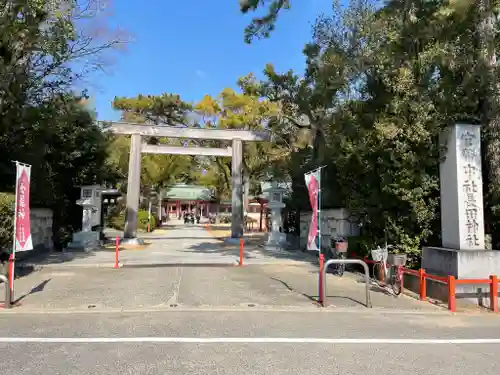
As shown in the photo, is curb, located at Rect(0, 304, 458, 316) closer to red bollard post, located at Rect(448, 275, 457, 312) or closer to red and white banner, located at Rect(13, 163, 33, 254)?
red bollard post, located at Rect(448, 275, 457, 312)

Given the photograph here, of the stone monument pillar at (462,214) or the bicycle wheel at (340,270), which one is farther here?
the bicycle wheel at (340,270)

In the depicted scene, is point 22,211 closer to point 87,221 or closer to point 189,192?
point 87,221

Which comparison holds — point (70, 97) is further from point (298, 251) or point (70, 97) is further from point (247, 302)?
point (298, 251)

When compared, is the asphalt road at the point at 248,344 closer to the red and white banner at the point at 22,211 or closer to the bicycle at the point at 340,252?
the red and white banner at the point at 22,211

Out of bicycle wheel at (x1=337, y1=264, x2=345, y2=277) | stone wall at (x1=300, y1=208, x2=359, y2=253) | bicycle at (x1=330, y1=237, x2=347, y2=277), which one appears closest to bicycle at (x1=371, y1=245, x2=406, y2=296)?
bicycle at (x1=330, y1=237, x2=347, y2=277)

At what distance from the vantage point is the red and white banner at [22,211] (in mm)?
8484

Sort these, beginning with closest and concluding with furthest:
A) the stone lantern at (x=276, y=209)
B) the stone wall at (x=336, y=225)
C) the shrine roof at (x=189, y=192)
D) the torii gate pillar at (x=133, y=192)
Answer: the stone wall at (x=336, y=225) → the stone lantern at (x=276, y=209) → the torii gate pillar at (x=133, y=192) → the shrine roof at (x=189, y=192)

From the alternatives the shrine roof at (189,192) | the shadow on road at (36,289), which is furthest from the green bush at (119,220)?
the shadow on road at (36,289)

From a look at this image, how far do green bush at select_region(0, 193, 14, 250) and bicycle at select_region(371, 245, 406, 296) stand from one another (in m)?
8.64

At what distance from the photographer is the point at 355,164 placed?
12.1 m

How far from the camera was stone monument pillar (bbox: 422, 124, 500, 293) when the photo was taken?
352 inches

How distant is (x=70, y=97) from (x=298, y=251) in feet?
36.2

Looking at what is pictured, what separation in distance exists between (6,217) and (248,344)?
7.47m

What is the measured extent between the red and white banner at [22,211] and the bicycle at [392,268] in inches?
302
